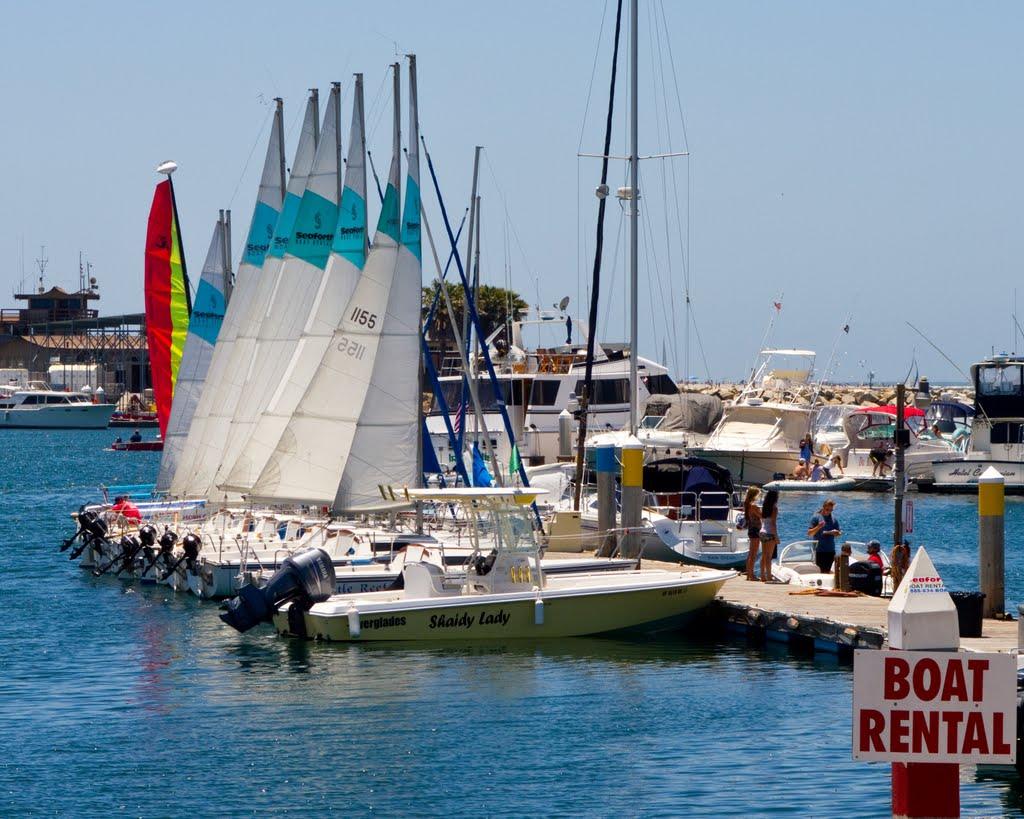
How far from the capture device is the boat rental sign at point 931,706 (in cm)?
725

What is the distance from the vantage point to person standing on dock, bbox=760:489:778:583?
2664 centimetres

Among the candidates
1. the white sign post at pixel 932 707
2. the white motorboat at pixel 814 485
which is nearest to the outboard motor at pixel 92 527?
the white sign post at pixel 932 707

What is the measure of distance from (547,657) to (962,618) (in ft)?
20.0

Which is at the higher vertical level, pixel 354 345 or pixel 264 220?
pixel 264 220

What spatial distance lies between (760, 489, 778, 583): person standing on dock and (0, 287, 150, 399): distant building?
132429 millimetres

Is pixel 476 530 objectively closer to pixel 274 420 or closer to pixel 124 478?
pixel 274 420

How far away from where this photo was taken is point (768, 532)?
26.8 meters

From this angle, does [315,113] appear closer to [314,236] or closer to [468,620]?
[314,236]

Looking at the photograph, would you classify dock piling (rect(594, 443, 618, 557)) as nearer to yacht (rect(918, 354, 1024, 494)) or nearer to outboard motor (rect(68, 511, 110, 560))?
outboard motor (rect(68, 511, 110, 560))

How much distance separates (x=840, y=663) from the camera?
22297 mm

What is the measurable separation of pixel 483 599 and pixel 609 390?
3802 cm

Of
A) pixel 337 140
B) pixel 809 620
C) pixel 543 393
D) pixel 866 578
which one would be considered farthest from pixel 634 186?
pixel 543 393

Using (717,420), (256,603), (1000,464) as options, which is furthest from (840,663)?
(717,420)

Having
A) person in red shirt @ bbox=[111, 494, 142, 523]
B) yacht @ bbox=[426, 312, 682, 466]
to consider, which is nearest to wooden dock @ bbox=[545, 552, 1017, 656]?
person in red shirt @ bbox=[111, 494, 142, 523]
